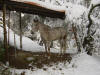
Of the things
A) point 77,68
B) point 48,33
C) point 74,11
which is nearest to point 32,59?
point 48,33

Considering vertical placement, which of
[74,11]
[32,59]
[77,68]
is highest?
[74,11]

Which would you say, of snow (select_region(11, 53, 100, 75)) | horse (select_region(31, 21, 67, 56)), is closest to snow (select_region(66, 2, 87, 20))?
horse (select_region(31, 21, 67, 56))

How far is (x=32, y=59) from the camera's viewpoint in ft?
29.9

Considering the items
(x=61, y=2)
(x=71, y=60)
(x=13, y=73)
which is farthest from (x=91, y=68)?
(x=61, y=2)

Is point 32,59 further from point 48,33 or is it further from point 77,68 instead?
point 77,68

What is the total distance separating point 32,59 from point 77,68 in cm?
253

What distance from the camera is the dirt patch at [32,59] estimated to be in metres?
8.45

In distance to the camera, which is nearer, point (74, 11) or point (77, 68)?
point (77, 68)

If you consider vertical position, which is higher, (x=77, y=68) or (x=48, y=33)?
(x=48, y=33)

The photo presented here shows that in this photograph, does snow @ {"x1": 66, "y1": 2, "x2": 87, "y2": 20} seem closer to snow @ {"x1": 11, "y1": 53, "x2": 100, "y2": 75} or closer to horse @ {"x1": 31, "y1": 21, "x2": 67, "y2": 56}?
horse @ {"x1": 31, "y1": 21, "x2": 67, "y2": 56}

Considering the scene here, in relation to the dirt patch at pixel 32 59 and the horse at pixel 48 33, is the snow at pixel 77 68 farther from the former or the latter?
the horse at pixel 48 33

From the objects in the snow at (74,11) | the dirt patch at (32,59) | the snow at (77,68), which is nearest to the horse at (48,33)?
the dirt patch at (32,59)

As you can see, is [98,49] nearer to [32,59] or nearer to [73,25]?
[73,25]

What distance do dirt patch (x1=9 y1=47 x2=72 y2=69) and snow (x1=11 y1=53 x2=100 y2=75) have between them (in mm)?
524
